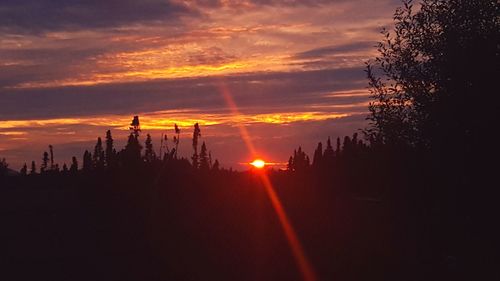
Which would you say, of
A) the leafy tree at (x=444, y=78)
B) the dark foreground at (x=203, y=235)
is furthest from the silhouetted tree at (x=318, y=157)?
the leafy tree at (x=444, y=78)

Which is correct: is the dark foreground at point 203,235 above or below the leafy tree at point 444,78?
below

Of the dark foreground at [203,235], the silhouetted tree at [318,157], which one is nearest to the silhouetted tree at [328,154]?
the silhouetted tree at [318,157]

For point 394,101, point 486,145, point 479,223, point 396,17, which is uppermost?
point 396,17

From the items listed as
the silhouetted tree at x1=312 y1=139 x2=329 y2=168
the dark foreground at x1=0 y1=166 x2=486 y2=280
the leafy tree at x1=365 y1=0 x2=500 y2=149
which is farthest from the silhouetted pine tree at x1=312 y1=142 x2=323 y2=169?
the leafy tree at x1=365 y1=0 x2=500 y2=149

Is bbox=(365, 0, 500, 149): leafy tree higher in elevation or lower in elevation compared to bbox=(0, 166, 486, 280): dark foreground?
higher

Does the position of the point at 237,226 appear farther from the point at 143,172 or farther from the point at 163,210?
the point at 143,172

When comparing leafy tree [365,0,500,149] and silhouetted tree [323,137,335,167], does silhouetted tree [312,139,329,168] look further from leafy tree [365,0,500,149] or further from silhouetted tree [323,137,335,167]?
leafy tree [365,0,500,149]

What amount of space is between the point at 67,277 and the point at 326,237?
13688 millimetres

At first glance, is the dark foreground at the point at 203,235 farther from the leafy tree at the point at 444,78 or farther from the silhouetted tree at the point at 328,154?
the silhouetted tree at the point at 328,154

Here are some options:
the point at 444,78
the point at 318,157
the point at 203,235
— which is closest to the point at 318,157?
the point at 318,157

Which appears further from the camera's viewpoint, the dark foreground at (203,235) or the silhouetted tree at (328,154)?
the silhouetted tree at (328,154)

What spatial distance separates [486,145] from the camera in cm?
2073

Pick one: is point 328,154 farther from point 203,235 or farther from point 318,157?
point 203,235

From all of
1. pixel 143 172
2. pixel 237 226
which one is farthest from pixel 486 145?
pixel 143 172
